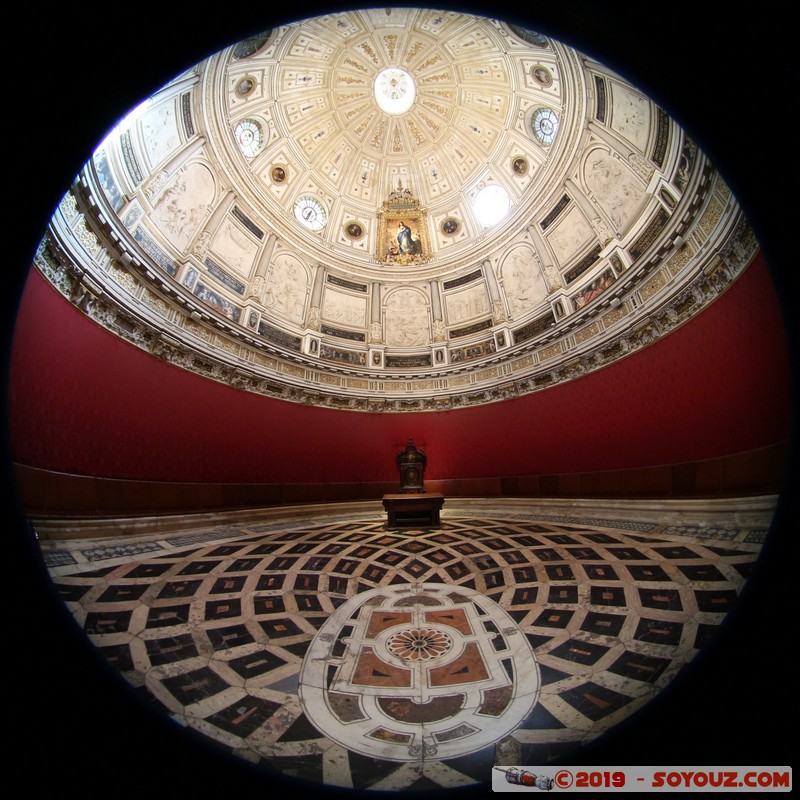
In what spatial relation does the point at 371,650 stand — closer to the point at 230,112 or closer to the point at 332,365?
the point at 332,365

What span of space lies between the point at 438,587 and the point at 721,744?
2.47 metres

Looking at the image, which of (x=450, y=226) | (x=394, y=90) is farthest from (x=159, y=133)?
(x=450, y=226)

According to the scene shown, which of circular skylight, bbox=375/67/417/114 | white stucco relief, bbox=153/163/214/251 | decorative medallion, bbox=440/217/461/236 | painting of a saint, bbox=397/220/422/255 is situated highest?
circular skylight, bbox=375/67/417/114

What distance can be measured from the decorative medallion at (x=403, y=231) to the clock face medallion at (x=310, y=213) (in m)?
2.09

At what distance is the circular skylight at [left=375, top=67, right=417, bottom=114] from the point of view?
36.0 ft

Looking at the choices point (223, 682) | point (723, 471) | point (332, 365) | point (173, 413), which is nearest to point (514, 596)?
point (223, 682)

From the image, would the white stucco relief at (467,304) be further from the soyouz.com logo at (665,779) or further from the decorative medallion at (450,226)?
the soyouz.com logo at (665,779)

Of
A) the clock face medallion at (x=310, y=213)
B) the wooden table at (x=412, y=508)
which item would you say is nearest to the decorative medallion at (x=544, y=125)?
the clock face medallion at (x=310, y=213)

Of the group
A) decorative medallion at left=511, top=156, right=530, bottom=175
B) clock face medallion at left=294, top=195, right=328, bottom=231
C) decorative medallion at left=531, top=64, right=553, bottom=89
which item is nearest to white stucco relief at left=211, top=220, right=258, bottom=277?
clock face medallion at left=294, top=195, right=328, bottom=231

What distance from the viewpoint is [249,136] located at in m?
9.39

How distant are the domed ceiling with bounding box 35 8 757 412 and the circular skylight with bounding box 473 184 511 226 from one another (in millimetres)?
84

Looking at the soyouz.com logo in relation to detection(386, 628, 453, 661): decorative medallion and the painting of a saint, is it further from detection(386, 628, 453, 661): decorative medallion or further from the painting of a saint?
the painting of a saint

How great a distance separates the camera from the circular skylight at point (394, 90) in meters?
11.0

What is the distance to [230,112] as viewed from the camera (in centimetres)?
865
